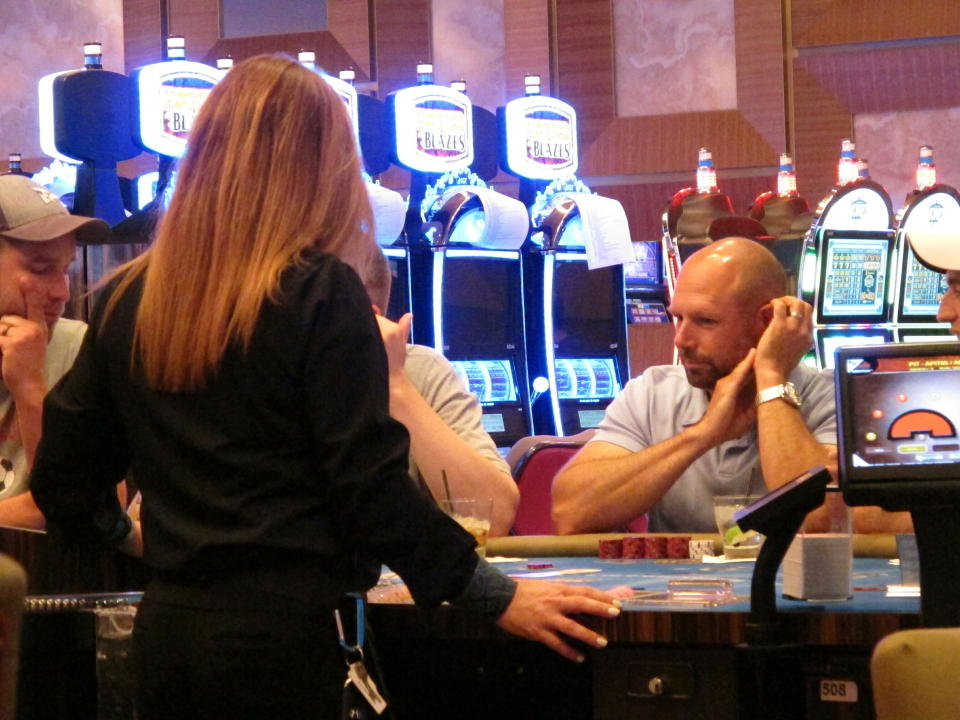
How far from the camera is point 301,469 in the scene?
171 centimetres

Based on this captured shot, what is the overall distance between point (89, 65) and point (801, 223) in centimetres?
361

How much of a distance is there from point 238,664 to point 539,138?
6.17 metres

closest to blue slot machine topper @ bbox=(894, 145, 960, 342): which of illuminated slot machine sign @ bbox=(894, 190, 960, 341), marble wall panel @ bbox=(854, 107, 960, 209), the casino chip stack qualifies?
illuminated slot machine sign @ bbox=(894, 190, 960, 341)

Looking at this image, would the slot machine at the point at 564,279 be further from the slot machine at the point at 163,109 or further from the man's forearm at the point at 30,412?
the man's forearm at the point at 30,412

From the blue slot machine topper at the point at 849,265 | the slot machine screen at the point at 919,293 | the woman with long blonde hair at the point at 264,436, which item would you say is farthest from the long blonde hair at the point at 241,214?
the slot machine screen at the point at 919,293

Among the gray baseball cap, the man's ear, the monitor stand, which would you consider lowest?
the monitor stand

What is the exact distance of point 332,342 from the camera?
170 centimetres

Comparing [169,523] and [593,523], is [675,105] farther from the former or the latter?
[169,523]

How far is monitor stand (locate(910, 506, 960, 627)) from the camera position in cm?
173

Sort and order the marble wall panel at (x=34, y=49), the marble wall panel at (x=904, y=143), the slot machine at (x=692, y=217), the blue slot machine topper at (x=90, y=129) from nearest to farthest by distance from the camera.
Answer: the blue slot machine topper at (x=90, y=129)
the slot machine at (x=692, y=217)
the marble wall panel at (x=904, y=143)
the marble wall panel at (x=34, y=49)

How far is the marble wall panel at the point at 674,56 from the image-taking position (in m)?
8.37

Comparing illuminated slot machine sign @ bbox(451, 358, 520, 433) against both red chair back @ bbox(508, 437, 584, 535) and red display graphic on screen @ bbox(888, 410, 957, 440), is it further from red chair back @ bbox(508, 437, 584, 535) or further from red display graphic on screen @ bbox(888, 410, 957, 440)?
red display graphic on screen @ bbox(888, 410, 957, 440)

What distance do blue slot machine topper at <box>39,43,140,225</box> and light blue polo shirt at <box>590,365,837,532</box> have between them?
3431mm

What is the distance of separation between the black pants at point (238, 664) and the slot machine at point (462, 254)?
523 centimetres
